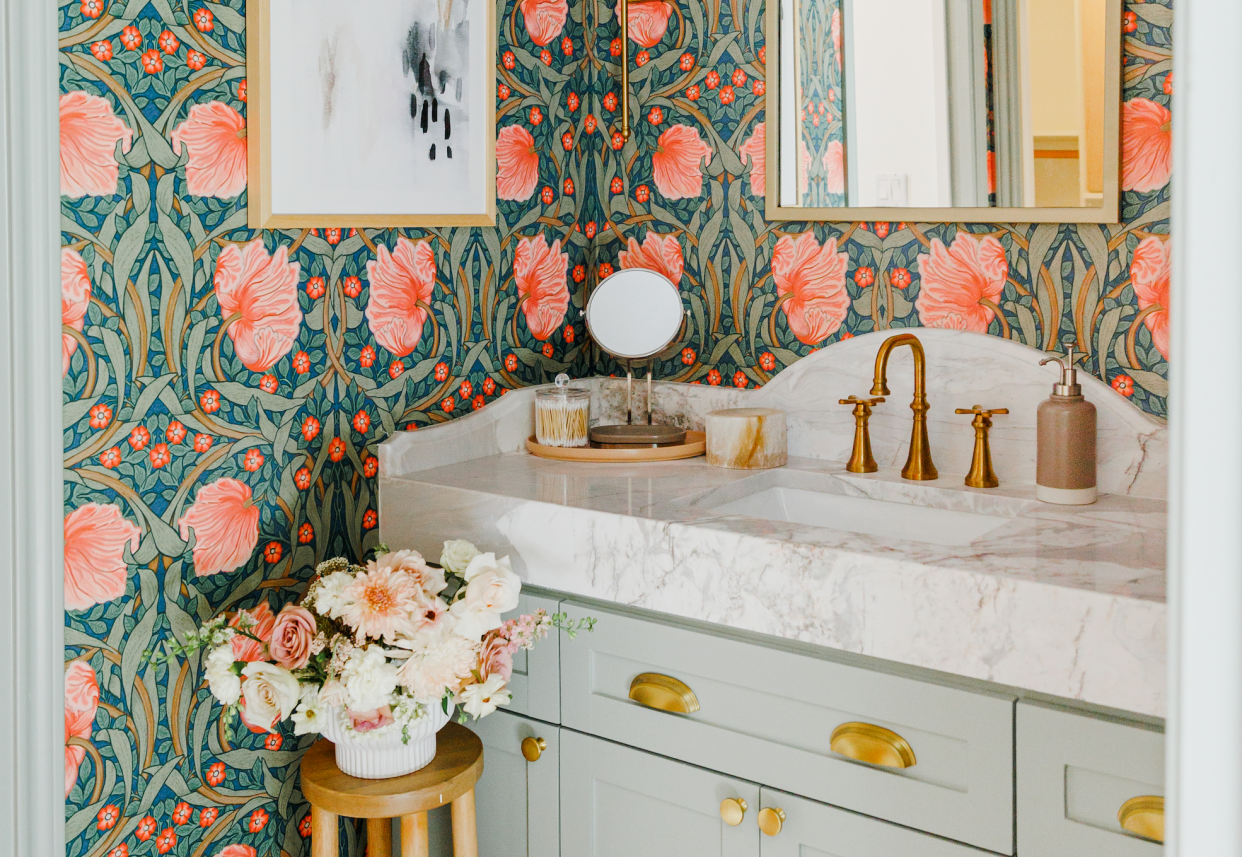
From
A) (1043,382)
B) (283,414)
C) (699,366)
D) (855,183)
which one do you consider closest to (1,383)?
(283,414)

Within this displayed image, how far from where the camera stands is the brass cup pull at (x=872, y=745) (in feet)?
4.71

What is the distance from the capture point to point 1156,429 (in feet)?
5.57

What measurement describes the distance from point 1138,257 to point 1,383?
5.32 ft

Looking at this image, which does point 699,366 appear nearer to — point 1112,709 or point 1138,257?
point 1138,257

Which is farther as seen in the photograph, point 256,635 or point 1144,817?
point 256,635

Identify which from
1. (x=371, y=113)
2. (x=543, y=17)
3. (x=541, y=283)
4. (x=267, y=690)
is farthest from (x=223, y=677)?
(x=543, y=17)

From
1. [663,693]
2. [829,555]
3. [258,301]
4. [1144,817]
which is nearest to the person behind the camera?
[1144,817]

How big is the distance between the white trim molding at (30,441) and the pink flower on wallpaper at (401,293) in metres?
0.55

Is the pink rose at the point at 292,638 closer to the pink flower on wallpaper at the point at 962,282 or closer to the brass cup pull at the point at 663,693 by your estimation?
the brass cup pull at the point at 663,693

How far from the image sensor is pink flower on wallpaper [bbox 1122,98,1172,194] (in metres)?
1.66

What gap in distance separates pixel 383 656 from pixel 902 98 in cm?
123

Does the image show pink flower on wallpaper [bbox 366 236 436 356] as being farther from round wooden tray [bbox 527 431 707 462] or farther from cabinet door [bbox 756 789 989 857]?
cabinet door [bbox 756 789 989 857]

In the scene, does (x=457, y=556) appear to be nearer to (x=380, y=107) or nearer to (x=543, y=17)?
(x=380, y=107)

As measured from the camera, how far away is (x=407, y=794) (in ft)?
5.21
